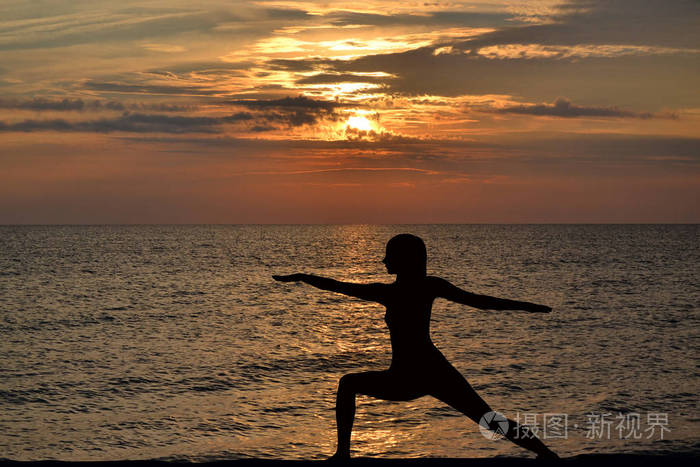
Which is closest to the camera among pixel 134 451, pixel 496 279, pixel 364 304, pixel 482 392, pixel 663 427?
pixel 134 451

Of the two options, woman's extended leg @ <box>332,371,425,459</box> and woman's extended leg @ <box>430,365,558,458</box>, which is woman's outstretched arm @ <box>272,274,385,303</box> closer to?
woman's extended leg @ <box>332,371,425,459</box>

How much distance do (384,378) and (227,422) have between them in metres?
10.9

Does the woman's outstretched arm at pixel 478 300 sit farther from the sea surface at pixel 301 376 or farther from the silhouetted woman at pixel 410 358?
the sea surface at pixel 301 376

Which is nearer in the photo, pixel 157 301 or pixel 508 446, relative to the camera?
pixel 508 446

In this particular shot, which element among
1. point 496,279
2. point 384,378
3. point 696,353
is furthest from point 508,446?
point 496,279

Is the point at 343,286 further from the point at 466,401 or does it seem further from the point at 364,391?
the point at 466,401

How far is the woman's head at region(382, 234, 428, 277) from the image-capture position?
5.75 meters

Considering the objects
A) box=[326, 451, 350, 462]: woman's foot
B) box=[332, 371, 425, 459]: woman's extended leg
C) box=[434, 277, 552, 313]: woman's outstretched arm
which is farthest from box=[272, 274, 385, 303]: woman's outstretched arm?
box=[326, 451, 350, 462]: woman's foot

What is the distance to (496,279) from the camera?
222 feet

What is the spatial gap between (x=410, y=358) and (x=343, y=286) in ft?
2.92

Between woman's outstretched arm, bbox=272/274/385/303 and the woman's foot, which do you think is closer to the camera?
woman's outstretched arm, bbox=272/274/385/303

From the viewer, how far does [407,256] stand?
19.0 ft

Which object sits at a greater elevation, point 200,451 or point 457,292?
point 457,292

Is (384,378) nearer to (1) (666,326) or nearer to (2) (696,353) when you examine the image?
(2) (696,353)
